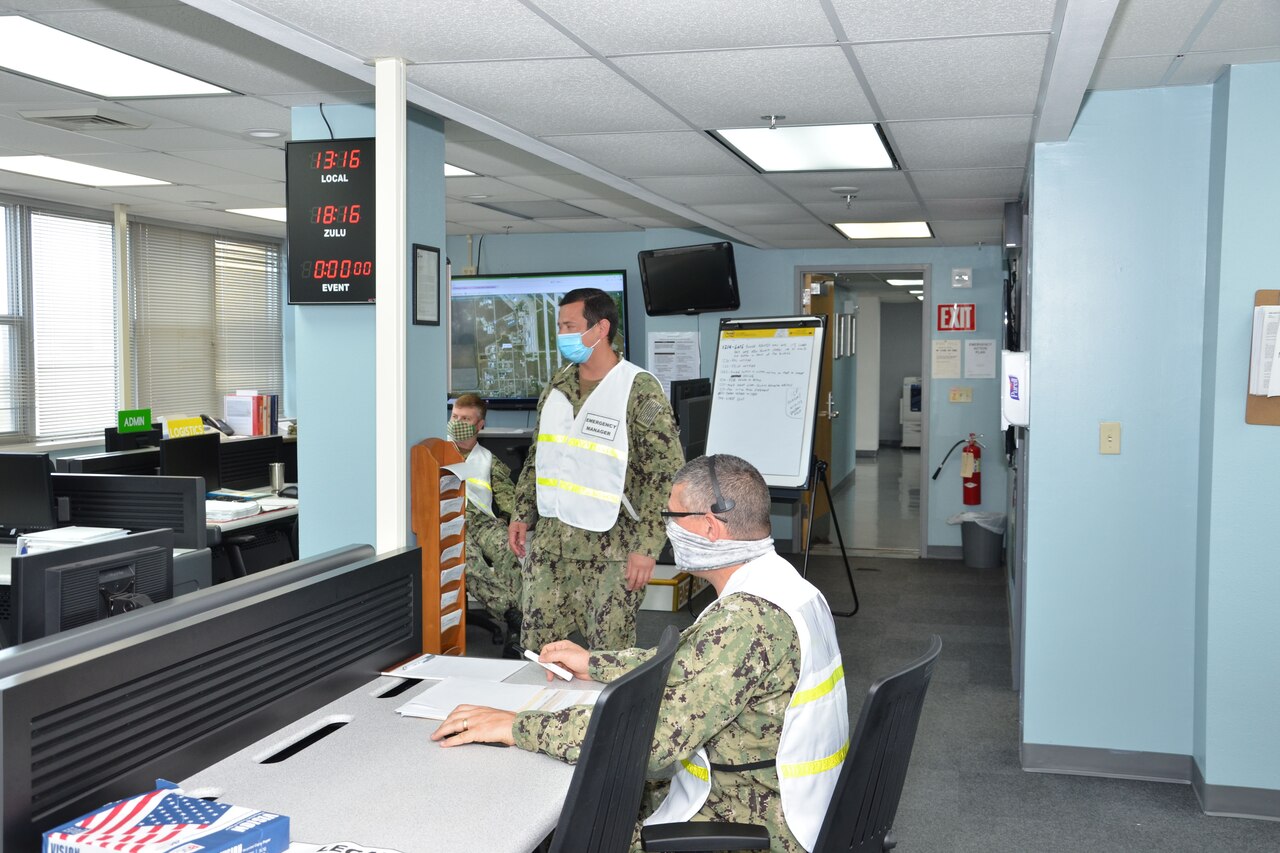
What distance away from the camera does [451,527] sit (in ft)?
11.0

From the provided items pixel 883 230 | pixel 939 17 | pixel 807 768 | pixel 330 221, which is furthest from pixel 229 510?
pixel 883 230

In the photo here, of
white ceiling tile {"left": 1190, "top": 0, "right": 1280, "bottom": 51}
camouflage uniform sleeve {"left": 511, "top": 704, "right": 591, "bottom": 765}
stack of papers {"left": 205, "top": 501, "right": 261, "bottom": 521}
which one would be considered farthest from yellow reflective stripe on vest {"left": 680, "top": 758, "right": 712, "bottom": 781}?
stack of papers {"left": 205, "top": 501, "right": 261, "bottom": 521}

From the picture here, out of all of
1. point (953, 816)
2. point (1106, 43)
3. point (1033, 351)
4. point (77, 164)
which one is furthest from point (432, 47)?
point (77, 164)

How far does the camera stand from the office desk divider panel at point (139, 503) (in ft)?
13.7

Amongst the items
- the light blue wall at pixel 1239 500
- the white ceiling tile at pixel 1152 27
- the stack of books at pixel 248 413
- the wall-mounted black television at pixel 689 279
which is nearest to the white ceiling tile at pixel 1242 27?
the white ceiling tile at pixel 1152 27

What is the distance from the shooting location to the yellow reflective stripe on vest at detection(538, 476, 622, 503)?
11.4 feet

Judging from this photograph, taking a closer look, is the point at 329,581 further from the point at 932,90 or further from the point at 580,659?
the point at 932,90

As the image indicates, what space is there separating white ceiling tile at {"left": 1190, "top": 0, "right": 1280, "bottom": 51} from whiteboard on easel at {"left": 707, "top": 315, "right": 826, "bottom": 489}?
11.0 feet

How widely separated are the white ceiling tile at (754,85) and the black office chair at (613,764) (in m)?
1.82

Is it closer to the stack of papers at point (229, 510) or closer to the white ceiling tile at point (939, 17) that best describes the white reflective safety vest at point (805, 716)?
the white ceiling tile at point (939, 17)

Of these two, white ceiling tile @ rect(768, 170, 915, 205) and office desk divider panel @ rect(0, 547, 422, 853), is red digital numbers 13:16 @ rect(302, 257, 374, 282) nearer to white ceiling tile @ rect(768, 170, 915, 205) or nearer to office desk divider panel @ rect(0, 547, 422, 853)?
office desk divider panel @ rect(0, 547, 422, 853)

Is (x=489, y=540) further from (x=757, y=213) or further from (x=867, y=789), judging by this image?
(x=867, y=789)

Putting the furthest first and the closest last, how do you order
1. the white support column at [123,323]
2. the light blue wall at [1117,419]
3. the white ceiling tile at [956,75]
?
the white support column at [123,323], the light blue wall at [1117,419], the white ceiling tile at [956,75]

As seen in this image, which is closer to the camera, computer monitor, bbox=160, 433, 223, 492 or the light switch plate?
the light switch plate
